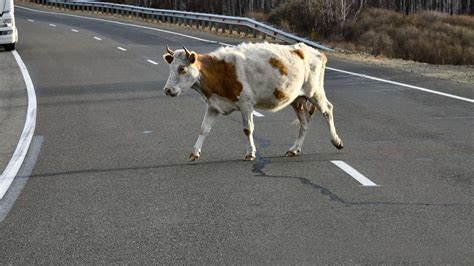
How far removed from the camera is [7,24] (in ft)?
96.5

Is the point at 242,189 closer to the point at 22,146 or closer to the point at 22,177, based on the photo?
the point at 22,177

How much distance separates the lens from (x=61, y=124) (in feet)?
46.1

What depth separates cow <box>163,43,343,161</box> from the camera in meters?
9.56

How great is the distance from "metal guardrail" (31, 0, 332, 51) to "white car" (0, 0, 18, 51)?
9334mm

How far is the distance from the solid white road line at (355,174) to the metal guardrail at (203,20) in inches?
728

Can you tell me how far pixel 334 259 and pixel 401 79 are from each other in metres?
13.8

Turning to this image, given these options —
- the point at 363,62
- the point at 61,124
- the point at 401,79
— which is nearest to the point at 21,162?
the point at 61,124

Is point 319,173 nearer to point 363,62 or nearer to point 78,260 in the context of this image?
point 78,260

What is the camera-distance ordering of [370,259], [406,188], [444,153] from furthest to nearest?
[444,153]
[406,188]
[370,259]

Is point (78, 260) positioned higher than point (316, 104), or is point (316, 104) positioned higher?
point (316, 104)

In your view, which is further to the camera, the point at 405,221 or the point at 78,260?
the point at 405,221

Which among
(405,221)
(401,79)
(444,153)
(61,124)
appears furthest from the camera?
(401,79)

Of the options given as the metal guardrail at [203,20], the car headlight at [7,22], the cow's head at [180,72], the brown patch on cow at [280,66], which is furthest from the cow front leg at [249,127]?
the car headlight at [7,22]

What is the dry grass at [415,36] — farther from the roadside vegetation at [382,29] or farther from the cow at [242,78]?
the cow at [242,78]
